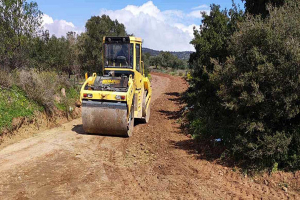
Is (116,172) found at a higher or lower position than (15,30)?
lower

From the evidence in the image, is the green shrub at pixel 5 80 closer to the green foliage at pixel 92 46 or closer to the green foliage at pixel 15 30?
the green foliage at pixel 15 30

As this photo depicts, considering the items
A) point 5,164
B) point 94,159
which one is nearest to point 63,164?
point 94,159

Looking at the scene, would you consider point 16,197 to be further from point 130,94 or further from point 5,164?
point 130,94

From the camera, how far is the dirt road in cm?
541

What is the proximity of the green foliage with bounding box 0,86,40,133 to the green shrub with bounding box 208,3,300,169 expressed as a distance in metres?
6.86

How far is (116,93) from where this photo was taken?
871 centimetres

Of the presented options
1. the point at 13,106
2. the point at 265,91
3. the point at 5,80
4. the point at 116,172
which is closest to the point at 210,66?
the point at 265,91

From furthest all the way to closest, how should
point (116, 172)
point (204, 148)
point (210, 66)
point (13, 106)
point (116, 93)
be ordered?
point (210, 66) < point (13, 106) < point (116, 93) < point (204, 148) < point (116, 172)

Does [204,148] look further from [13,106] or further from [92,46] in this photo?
[92,46]

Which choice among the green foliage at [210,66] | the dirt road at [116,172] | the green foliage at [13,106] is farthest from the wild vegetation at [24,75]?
the green foliage at [210,66]

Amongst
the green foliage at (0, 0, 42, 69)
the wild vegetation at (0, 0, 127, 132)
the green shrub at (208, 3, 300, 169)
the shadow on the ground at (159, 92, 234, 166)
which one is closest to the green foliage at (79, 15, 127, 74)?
the wild vegetation at (0, 0, 127, 132)

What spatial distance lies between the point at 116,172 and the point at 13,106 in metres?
5.17

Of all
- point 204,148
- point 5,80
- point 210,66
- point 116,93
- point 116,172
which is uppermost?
point 210,66

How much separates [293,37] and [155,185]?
4.54 metres
